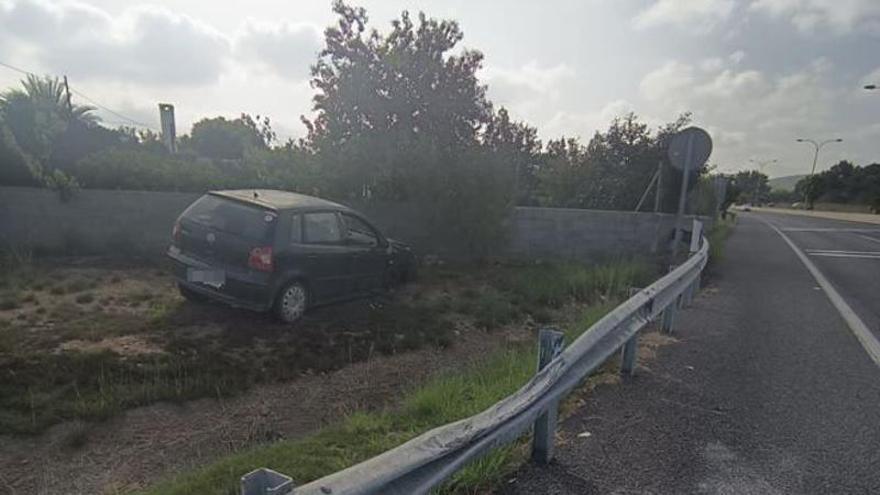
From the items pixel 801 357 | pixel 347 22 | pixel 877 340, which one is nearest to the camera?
pixel 801 357

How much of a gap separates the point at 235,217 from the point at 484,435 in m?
4.87

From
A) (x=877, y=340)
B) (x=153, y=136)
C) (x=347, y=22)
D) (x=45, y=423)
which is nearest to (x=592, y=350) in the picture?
(x=45, y=423)

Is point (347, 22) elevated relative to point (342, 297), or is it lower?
elevated

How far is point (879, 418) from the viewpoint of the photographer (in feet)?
11.3

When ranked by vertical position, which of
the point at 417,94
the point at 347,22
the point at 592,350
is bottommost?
the point at 592,350

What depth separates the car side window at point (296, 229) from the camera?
20.5ft

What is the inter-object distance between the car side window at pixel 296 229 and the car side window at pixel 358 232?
960mm

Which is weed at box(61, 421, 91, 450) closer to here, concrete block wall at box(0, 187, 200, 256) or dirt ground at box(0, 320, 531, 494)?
dirt ground at box(0, 320, 531, 494)

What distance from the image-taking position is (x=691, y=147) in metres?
8.98

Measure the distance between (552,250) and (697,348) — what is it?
787 cm

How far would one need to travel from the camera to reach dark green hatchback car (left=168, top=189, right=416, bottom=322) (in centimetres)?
593

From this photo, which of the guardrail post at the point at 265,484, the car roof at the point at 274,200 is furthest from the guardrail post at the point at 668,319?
the guardrail post at the point at 265,484

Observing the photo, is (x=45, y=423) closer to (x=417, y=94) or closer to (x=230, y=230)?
(x=230, y=230)

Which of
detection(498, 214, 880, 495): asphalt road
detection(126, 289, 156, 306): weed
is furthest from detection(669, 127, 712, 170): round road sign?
detection(126, 289, 156, 306): weed
